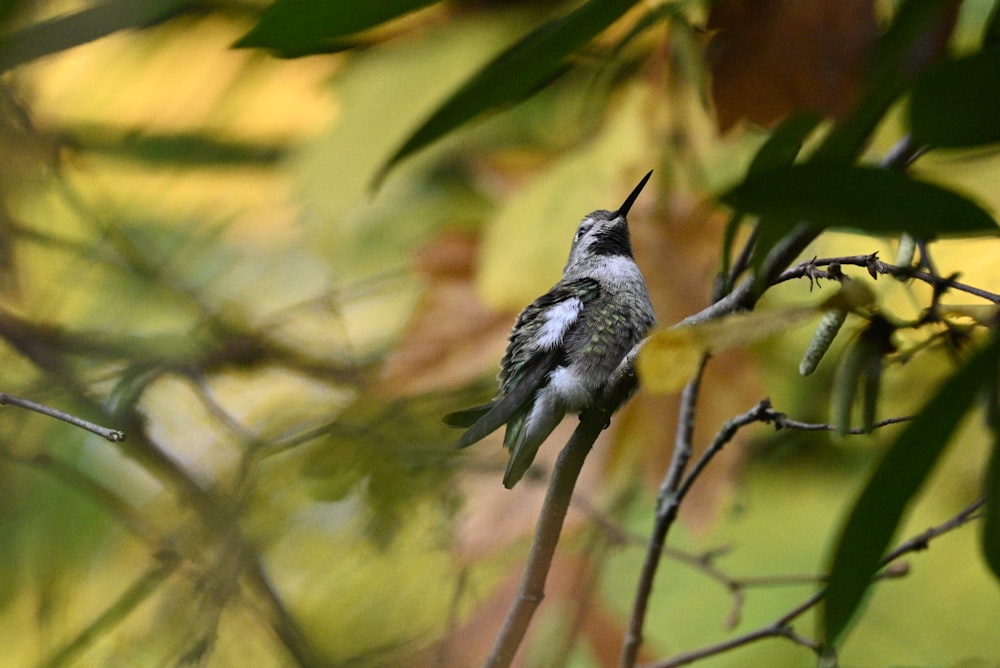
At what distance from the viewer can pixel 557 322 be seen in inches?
21.1

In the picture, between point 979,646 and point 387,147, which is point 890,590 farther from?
point 387,147

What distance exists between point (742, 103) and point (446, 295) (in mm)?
388

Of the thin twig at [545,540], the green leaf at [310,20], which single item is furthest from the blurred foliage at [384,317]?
the thin twig at [545,540]

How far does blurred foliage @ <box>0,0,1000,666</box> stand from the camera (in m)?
0.63

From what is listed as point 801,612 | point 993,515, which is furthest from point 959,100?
point 801,612

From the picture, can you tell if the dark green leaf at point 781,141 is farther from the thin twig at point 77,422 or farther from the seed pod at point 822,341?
the thin twig at point 77,422

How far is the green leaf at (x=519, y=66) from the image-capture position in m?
0.38

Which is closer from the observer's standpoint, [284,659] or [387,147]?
[284,659]

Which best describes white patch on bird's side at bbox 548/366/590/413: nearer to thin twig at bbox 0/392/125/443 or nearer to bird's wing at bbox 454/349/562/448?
bird's wing at bbox 454/349/562/448

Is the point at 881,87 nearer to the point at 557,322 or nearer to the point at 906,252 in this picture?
the point at 906,252

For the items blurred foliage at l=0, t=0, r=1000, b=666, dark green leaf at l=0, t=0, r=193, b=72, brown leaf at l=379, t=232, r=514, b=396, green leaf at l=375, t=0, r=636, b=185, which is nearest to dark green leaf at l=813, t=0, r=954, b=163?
blurred foliage at l=0, t=0, r=1000, b=666

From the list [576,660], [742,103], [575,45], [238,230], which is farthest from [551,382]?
[238,230]

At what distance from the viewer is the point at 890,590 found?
95 cm

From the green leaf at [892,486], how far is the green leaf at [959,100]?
0.07 m
